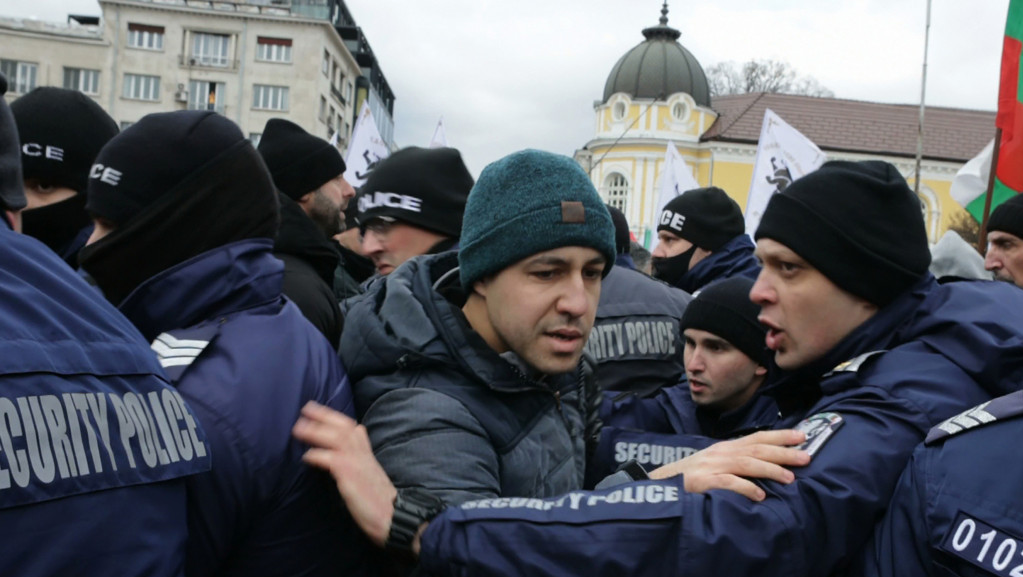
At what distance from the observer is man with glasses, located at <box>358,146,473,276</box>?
3543 millimetres

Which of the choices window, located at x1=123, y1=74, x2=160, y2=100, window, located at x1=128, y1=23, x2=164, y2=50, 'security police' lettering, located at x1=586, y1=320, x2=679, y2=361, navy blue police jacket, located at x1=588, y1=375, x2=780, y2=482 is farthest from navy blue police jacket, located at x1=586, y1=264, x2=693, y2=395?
window, located at x1=128, y1=23, x2=164, y2=50

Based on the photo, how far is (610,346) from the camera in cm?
373

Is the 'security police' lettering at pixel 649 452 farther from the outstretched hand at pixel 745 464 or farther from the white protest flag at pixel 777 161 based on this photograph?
the white protest flag at pixel 777 161

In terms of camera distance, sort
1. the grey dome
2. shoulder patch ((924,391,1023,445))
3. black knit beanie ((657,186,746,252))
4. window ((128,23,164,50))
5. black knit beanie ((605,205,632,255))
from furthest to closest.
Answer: the grey dome < window ((128,23,164,50)) < black knit beanie ((657,186,746,252)) < black knit beanie ((605,205,632,255)) < shoulder patch ((924,391,1023,445))

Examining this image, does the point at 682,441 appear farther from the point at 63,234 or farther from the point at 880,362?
the point at 63,234

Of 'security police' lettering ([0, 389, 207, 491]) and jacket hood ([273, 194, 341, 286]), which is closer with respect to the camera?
'security police' lettering ([0, 389, 207, 491])

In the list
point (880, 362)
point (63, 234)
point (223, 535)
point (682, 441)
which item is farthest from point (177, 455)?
point (63, 234)

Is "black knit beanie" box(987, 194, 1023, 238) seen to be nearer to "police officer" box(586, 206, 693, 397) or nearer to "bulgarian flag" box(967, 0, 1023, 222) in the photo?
"bulgarian flag" box(967, 0, 1023, 222)

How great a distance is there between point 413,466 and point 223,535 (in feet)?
1.31

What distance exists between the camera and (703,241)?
5.41m

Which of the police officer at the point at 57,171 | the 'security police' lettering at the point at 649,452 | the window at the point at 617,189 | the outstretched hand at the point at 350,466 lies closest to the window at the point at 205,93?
the window at the point at 617,189

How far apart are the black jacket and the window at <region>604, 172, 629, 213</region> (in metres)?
51.6

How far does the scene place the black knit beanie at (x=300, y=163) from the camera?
4.08 metres

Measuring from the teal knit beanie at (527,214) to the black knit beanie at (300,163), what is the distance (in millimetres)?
2038
